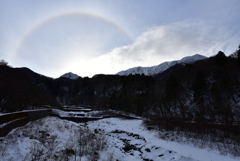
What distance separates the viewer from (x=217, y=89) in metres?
31.2

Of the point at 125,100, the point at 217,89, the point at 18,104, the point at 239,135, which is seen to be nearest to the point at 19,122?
the point at 18,104

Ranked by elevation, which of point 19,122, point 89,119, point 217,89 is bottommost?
point 89,119

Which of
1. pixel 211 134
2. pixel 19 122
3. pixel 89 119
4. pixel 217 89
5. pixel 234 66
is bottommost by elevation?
pixel 89 119

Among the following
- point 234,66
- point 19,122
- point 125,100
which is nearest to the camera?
point 19,122

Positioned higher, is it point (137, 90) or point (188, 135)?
point (137, 90)

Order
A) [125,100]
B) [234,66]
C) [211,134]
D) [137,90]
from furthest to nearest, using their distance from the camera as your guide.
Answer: [137,90] → [125,100] → [234,66] → [211,134]

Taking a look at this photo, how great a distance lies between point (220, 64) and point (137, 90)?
117 feet

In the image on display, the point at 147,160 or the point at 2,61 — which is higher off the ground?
the point at 2,61

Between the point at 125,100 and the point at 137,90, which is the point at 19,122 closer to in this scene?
the point at 125,100

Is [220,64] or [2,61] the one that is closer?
[220,64]

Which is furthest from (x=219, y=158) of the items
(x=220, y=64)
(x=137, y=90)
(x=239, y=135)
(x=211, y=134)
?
(x=137, y=90)

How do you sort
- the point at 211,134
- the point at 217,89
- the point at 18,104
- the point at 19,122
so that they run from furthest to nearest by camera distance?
the point at 217,89
the point at 18,104
the point at 19,122
the point at 211,134

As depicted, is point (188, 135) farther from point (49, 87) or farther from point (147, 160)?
point (49, 87)

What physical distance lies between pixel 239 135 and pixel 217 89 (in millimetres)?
25251
